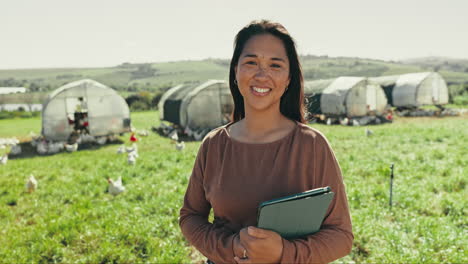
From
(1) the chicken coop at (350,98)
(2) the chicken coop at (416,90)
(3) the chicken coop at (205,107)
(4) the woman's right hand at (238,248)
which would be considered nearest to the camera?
(4) the woman's right hand at (238,248)

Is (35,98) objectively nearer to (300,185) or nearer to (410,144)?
(410,144)

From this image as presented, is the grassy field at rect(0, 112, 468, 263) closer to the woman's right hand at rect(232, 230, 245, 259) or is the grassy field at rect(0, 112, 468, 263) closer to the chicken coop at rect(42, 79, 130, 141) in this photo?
the woman's right hand at rect(232, 230, 245, 259)

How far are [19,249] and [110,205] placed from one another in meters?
2.07

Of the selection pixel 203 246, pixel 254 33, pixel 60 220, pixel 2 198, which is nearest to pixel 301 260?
pixel 203 246

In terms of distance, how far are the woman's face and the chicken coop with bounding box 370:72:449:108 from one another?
3013cm

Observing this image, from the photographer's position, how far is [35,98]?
4356 cm

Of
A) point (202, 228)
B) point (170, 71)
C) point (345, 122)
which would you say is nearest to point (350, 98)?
point (345, 122)

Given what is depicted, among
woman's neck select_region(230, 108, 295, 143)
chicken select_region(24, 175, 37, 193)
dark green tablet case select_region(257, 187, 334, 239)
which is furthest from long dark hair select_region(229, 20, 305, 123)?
chicken select_region(24, 175, 37, 193)

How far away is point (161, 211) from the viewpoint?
6988 millimetres

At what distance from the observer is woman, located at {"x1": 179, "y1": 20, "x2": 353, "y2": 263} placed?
178cm

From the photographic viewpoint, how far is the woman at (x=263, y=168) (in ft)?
5.85

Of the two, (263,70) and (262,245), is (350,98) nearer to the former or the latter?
(263,70)

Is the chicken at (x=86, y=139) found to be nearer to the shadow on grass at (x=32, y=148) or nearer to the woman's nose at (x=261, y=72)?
the shadow on grass at (x=32, y=148)

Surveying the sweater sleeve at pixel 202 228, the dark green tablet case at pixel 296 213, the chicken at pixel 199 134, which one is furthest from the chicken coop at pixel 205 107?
the dark green tablet case at pixel 296 213
